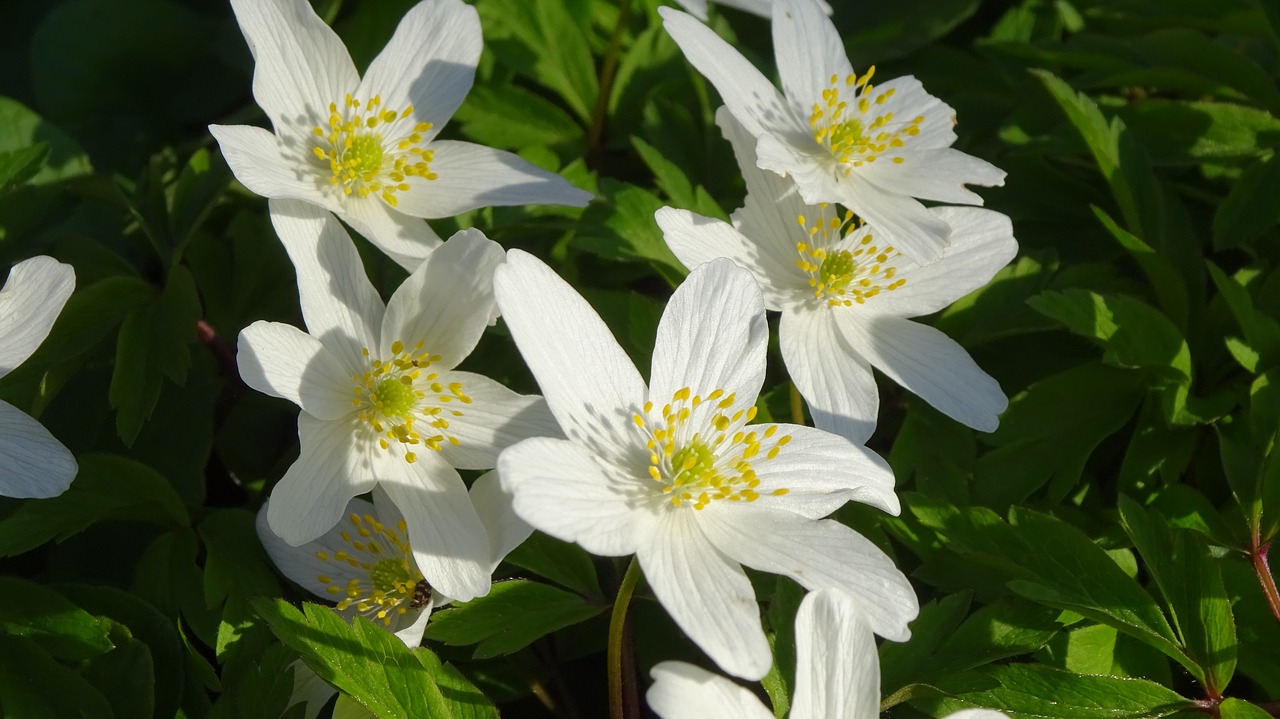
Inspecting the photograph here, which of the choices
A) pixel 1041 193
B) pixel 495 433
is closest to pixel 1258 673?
pixel 1041 193

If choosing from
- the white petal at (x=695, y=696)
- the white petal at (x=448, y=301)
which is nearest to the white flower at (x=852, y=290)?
the white petal at (x=448, y=301)

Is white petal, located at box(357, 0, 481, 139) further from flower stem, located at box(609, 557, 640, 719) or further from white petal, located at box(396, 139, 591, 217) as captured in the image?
flower stem, located at box(609, 557, 640, 719)

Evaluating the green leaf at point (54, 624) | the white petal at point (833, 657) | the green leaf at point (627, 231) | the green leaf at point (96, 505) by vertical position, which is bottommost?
the green leaf at point (54, 624)

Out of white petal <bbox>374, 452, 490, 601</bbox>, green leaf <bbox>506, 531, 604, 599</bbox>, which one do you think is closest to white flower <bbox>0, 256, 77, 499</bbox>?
white petal <bbox>374, 452, 490, 601</bbox>

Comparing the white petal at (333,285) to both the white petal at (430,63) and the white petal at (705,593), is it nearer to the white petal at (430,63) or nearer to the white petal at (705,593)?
the white petal at (430,63)

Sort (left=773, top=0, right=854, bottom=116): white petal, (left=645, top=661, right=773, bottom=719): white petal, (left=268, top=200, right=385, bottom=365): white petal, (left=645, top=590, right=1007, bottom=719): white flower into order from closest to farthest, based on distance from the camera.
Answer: (left=645, top=661, right=773, bottom=719): white petal
(left=645, top=590, right=1007, bottom=719): white flower
(left=268, top=200, right=385, bottom=365): white petal
(left=773, top=0, right=854, bottom=116): white petal
